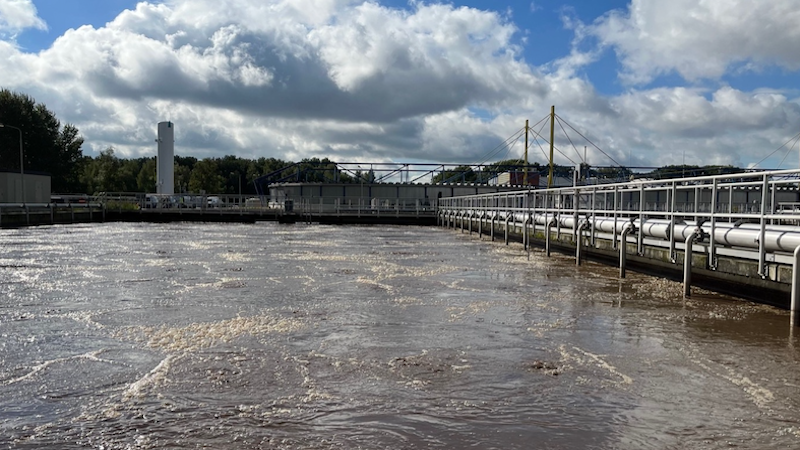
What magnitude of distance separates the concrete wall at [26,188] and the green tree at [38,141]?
3072 centimetres

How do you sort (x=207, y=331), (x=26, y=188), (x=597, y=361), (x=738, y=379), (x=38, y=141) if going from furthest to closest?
(x=38, y=141) → (x=26, y=188) → (x=207, y=331) → (x=597, y=361) → (x=738, y=379)

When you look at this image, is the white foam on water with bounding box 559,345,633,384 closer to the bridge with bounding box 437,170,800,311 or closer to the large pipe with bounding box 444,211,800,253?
the bridge with bounding box 437,170,800,311

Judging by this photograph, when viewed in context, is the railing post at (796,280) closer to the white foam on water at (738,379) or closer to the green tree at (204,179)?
the white foam on water at (738,379)

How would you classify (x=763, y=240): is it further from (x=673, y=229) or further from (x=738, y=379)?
(x=738, y=379)

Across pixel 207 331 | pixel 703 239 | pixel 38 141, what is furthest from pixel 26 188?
pixel 703 239

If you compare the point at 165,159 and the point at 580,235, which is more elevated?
the point at 165,159

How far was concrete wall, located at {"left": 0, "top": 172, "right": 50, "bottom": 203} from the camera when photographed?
42.5 meters

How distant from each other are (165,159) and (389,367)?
60.7 meters

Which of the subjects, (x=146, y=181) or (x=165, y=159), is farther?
(x=146, y=181)

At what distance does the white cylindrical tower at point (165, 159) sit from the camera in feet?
200

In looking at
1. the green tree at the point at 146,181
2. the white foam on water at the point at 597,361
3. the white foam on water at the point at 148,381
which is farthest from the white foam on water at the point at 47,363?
the green tree at the point at 146,181

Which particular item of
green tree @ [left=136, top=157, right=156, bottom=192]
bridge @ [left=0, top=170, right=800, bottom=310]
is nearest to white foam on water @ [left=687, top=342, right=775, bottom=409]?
bridge @ [left=0, top=170, right=800, bottom=310]

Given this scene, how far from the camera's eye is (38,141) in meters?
76.4

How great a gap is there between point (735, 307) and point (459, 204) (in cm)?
3019
